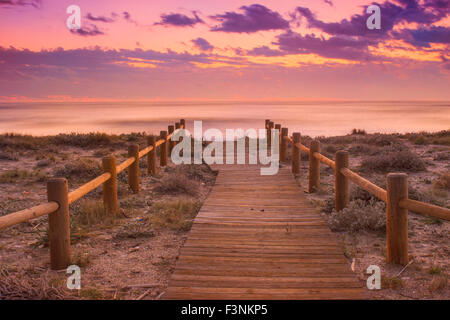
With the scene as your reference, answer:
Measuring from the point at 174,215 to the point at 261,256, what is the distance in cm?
258

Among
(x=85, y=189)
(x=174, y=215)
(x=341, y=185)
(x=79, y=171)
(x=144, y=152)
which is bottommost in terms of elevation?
(x=174, y=215)

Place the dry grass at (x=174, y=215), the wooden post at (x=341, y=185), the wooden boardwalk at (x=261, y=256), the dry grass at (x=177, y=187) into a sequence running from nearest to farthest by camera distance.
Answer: the wooden boardwalk at (x=261, y=256) → the dry grass at (x=174, y=215) → the wooden post at (x=341, y=185) → the dry grass at (x=177, y=187)

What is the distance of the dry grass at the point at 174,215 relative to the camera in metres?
6.72

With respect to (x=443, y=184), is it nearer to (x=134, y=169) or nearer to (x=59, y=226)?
(x=134, y=169)

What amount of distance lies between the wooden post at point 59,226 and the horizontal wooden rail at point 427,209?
4.11 meters

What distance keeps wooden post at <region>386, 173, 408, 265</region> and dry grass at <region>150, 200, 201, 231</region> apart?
10.7ft

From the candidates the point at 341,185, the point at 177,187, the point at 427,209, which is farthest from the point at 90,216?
the point at 427,209

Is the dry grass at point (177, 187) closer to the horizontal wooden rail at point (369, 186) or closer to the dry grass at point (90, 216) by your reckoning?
the dry grass at point (90, 216)

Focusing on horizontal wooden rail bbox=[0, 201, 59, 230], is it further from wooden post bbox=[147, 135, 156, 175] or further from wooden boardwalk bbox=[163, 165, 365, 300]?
wooden post bbox=[147, 135, 156, 175]

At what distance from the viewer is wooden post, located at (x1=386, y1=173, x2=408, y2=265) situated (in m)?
4.70

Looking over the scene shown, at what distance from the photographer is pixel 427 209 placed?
4.25 metres

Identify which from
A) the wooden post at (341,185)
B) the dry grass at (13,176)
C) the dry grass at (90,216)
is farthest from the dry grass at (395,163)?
the dry grass at (13,176)
